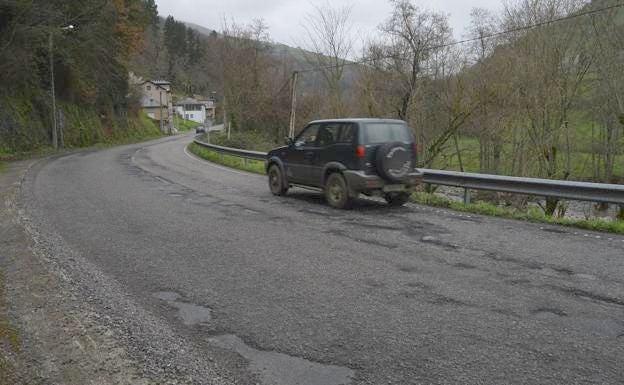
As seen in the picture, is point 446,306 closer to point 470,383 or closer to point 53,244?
point 470,383

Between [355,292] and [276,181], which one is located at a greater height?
[276,181]

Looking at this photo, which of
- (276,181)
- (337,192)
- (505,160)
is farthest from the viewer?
(505,160)

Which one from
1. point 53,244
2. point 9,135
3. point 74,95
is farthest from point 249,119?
point 53,244

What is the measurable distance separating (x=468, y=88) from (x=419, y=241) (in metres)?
18.2

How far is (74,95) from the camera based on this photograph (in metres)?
43.9

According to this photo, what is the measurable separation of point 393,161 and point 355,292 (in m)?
5.30

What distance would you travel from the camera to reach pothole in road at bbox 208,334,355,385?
331 centimetres

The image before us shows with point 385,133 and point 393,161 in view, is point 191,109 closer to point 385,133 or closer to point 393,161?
point 385,133

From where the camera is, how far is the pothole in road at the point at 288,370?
331 cm

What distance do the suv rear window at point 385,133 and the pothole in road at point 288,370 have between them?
6799mm

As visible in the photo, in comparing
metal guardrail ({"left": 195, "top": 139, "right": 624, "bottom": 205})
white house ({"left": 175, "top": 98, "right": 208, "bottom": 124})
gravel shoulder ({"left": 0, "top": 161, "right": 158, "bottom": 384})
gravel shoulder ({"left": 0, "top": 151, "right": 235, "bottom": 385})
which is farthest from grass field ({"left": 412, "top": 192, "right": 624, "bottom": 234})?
white house ({"left": 175, "top": 98, "right": 208, "bottom": 124})

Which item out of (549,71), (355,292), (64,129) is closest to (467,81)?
(549,71)

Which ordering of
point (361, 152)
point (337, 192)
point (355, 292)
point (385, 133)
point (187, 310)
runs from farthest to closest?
point (337, 192) → point (385, 133) → point (361, 152) → point (355, 292) → point (187, 310)

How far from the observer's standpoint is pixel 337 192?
10375 millimetres
